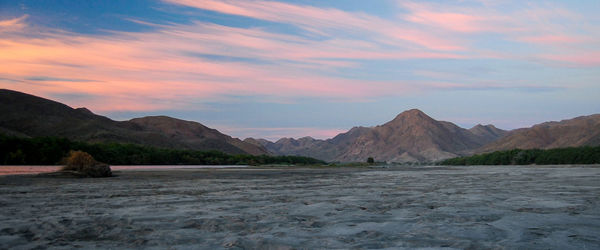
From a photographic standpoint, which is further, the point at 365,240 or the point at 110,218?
the point at 110,218

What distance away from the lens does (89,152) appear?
60.1 m

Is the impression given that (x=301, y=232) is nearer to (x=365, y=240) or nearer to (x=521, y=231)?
(x=365, y=240)

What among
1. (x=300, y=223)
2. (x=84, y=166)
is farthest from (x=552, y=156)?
(x=300, y=223)

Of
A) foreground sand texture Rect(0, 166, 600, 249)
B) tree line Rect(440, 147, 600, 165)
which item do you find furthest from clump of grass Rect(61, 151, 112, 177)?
tree line Rect(440, 147, 600, 165)

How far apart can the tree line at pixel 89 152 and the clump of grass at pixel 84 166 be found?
4.68 m

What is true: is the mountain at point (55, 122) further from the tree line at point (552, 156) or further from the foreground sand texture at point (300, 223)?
the foreground sand texture at point (300, 223)

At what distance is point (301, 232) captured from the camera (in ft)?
26.5

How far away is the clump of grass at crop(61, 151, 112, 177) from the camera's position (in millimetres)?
27016

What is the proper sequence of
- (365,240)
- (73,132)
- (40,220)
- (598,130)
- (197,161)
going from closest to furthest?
(365,240) → (40,220) → (197,161) → (73,132) → (598,130)

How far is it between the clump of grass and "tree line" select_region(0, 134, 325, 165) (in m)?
4.68

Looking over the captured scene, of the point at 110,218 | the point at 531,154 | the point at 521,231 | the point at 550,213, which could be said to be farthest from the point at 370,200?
the point at 531,154

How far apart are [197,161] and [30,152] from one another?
3790 centimetres

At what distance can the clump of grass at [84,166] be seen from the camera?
27016 mm

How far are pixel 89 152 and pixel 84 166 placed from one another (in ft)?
118
